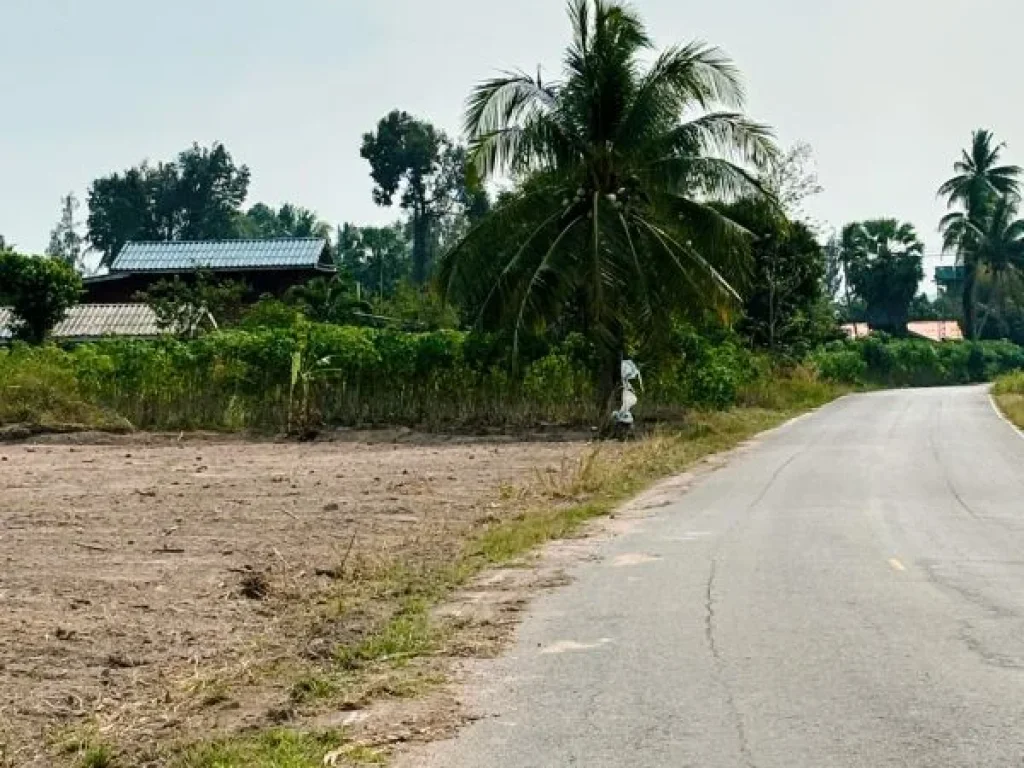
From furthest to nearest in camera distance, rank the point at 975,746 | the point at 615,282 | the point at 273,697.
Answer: the point at 615,282 → the point at 273,697 → the point at 975,746

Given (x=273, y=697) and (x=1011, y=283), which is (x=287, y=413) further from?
(x=1011, y=283)

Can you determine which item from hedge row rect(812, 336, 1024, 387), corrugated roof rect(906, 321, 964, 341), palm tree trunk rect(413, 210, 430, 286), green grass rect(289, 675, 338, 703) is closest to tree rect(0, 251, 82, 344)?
hedge row rect(812, 336, 1024, 387)

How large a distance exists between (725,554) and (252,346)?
21124 mm

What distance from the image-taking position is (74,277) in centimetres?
3888

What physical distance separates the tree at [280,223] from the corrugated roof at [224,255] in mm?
45599

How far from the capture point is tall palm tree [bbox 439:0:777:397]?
2767 centimetres

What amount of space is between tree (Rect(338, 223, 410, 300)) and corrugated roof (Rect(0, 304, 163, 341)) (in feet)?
140

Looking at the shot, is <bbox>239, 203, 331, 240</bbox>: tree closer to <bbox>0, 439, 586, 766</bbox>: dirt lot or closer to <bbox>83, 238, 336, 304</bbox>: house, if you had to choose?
<bbox>83, 238, 336, 304</bbox>: house

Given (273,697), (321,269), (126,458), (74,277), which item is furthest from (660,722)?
(321,269)

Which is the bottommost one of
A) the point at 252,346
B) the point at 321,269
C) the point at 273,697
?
the point at 273,697

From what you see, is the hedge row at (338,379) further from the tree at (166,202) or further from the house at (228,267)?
the tree at (166,202)

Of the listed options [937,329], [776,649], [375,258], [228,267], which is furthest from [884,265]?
[776,649]

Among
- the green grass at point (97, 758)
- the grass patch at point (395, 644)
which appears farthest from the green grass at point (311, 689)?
the green grass at point (97, 758)

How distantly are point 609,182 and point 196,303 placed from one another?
60.5ft
